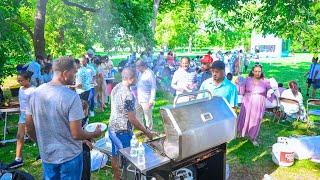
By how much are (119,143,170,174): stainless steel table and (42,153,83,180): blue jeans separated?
522mm

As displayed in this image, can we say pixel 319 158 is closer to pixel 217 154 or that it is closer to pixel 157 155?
pixel 217 154

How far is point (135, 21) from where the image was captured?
17234mm

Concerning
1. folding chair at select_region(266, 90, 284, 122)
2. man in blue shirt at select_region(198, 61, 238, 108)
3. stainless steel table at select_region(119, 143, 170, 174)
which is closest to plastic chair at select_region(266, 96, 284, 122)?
folding chair at select_region(266, 90, 284, 122)

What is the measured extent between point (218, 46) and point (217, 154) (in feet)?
164

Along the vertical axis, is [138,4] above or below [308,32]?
above

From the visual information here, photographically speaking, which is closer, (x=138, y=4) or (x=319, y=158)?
(x=319, y=158)

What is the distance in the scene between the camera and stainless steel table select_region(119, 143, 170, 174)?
3545 millimetres

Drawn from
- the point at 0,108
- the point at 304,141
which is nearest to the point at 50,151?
the point at 0,108

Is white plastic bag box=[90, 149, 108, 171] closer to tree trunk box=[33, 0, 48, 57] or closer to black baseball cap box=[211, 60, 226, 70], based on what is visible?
black baseball cap box=[211, 60, 226, 70]

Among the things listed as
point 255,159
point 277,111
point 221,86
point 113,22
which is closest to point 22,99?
point 221,86

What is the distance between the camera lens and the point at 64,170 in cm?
380

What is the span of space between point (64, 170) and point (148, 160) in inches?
36.9

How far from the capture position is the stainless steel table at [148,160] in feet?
11.6

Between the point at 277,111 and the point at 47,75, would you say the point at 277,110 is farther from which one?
the point at 47,75
